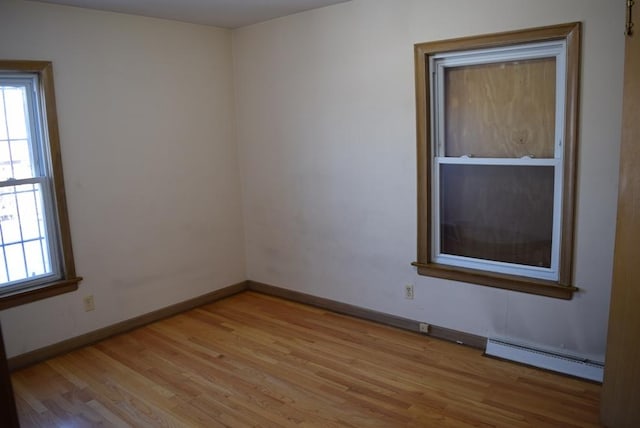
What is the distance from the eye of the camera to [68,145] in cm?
359

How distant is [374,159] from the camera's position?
3.80 m

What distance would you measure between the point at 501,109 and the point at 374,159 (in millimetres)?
968

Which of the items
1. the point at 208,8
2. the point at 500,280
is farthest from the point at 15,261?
the point at 500,280

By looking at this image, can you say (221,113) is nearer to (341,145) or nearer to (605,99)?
(341,145)

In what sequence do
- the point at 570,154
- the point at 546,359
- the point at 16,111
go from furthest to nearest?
1. the point at 16,111
2. the point at 546,359
3. the point at 570,154

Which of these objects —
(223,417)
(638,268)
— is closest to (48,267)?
(223,417)

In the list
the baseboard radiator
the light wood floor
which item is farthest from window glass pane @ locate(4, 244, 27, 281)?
the baseboard radiator

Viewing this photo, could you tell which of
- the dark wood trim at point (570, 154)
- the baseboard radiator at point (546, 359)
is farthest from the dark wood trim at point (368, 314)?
the dark wood trim at point (570, 154)

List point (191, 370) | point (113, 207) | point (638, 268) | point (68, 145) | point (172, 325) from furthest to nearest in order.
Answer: point (172, 325) < point (113, 207) < point (68, 145) < point (191, 370) < point (638, 268)

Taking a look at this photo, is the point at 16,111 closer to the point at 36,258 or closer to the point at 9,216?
the point at 9,216

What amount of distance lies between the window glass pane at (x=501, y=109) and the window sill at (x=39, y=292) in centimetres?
284

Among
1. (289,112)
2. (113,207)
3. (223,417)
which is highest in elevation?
(289,112)

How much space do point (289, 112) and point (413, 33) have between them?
1.29 meters

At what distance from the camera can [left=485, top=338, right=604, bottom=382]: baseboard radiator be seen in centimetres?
303
